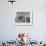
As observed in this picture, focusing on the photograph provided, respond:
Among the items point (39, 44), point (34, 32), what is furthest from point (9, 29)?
point (39, 44)

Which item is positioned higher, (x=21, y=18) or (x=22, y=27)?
(x=21, y=18)

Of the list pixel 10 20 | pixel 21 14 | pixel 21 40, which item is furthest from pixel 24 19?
pixel 21 40

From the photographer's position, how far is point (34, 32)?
162 inches

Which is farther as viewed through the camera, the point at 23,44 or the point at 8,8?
the point at 8,8

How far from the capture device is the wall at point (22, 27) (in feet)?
13.5

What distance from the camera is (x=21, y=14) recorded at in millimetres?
4156

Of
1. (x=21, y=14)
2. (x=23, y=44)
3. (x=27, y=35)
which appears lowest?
(x=23, y=44)

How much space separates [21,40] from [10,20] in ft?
2.45

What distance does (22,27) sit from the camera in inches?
163

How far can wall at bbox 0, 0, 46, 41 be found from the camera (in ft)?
13.5

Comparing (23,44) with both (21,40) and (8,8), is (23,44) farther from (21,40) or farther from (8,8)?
(8,8)

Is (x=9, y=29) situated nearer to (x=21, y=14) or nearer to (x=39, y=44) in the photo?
(x=21, y=14)

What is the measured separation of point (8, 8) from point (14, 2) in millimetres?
261

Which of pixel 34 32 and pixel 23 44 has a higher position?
pixel 34 32
